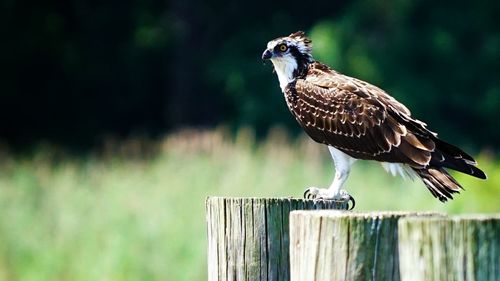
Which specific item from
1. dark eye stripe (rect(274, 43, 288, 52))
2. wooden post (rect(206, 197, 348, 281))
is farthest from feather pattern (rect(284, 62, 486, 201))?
wooden post (rect(206, 197, 348, 281))

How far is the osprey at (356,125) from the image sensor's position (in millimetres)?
6277

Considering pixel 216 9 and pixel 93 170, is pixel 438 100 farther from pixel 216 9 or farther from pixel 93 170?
pixel 93 170

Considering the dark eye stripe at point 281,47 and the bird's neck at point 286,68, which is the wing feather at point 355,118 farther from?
the dark eye stripe at point 281,47

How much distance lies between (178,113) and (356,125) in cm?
2087

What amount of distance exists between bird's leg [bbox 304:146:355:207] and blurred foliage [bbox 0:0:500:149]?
15.6 metres

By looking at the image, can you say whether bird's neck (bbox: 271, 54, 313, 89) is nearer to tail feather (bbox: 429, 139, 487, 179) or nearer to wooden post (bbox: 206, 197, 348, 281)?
tail feather (bbox: 429, 139, 487, 179)

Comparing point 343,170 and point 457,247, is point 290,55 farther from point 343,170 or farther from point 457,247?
point 457,247

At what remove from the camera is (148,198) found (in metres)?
12.5

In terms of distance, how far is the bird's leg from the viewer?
19.8ft

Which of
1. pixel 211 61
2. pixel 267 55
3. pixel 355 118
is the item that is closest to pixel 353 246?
pixel 355 118

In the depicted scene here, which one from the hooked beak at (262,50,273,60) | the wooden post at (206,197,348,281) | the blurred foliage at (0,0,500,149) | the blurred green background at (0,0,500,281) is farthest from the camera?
the blurred foliage at (0,0,500,149)

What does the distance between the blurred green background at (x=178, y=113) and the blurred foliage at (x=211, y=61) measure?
0.13 ft

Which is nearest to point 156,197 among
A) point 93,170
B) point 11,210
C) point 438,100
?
point 11,210

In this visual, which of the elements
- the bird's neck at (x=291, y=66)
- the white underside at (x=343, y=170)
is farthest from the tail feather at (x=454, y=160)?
the bird's neck at (x=291, y=66)
